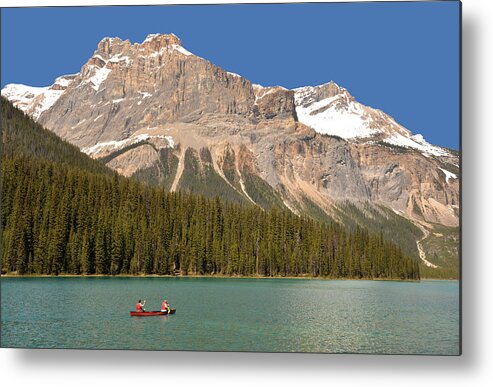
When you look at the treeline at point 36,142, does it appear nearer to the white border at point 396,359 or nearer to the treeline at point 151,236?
the treeline at point 151,236

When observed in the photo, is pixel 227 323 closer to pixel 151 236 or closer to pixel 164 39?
pixel 164 39

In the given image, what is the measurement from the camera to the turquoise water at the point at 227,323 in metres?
20.2

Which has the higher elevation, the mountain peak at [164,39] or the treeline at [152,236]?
the mountain peak at [164,39]

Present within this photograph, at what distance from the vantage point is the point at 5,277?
4000 centimetres

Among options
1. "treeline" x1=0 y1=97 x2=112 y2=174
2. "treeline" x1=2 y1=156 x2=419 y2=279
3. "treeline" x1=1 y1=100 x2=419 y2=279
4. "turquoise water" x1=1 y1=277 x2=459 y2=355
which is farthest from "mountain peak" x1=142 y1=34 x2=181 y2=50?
"treeline" x1=0 y1=97 x2=112 y2=174

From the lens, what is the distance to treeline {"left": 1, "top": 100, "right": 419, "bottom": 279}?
53.2 meters

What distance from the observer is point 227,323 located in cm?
2475

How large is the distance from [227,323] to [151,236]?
4125 cm

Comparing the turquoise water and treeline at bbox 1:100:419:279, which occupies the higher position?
treeline at bbox 1:100:419:279

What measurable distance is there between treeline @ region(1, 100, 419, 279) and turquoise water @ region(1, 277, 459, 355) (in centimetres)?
1272

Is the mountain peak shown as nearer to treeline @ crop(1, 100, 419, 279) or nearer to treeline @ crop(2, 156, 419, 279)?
treeline @ crop(1, 100, 419, 279)

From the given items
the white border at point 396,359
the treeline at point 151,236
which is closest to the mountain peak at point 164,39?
the white border at point 396,359

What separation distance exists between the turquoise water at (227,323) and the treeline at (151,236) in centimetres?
1272

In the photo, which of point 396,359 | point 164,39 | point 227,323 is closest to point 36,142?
point 164,39
